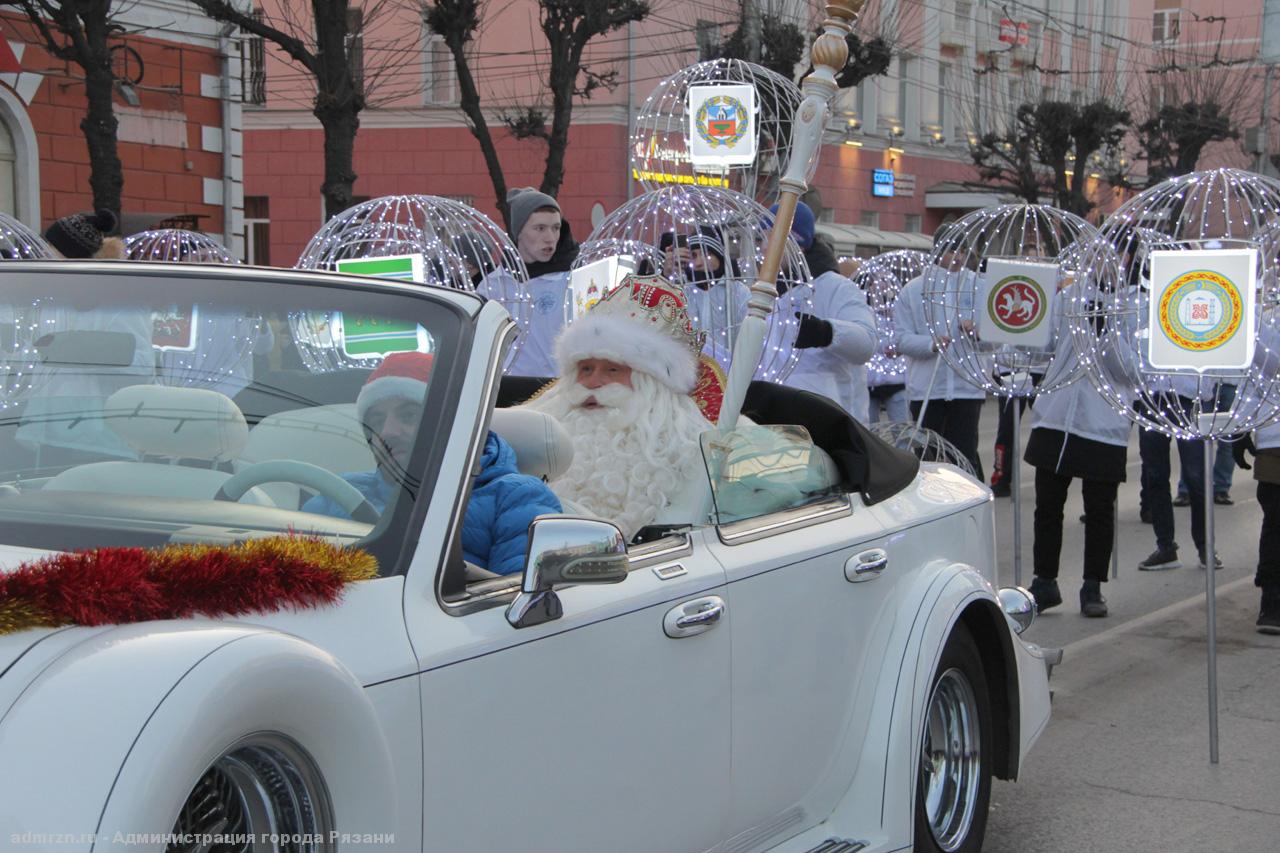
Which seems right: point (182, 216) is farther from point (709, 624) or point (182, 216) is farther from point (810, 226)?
point (709, 624)

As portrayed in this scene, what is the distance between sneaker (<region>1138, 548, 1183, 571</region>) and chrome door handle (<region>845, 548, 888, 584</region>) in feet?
22.6

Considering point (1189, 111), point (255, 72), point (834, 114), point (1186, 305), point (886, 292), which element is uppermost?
point (834, 114)

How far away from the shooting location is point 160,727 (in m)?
2.06

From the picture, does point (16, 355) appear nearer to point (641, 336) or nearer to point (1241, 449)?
point (641, 336)

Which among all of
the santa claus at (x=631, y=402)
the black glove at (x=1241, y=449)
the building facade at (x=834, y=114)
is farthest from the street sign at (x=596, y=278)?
the building facade at (x=834, y=114)

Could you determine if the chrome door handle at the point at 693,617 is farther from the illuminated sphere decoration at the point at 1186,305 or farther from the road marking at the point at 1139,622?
the road marking at the point at 1139,622

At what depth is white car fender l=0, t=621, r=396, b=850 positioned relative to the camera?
1.95 meters

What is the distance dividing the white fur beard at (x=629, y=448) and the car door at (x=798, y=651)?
0.38 m

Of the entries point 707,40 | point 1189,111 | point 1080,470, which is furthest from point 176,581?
point 1189,111

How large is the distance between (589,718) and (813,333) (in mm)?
4134

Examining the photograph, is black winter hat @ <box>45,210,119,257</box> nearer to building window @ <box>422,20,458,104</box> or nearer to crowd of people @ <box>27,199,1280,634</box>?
crowd of people @ <box>27,199,1280,634</box>

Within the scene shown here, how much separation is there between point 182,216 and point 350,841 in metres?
21.9

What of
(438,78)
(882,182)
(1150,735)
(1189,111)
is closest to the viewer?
(1150,735)

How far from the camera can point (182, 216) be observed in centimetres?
2303
